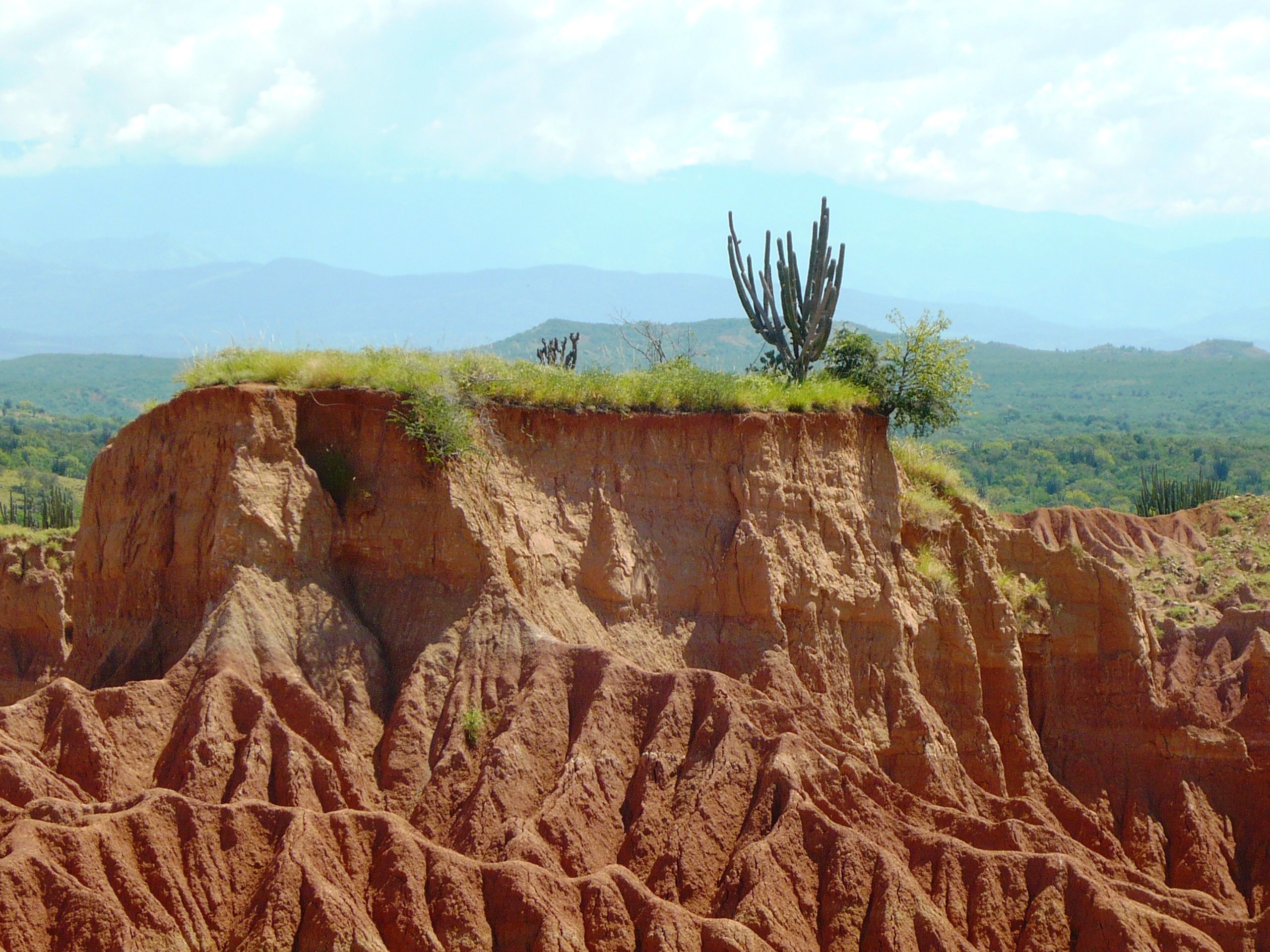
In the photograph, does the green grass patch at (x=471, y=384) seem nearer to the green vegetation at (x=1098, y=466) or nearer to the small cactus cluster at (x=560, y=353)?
the small cactus cluster at (x=560, y=353)

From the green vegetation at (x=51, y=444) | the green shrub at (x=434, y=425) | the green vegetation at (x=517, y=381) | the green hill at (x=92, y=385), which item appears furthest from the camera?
the green hill at (x=92, y=385)

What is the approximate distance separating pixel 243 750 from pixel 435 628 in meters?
3.33

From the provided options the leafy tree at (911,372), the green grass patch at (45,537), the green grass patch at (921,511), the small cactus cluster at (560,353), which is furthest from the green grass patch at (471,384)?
the green grass patch at (45,537)

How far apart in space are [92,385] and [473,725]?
167 metres

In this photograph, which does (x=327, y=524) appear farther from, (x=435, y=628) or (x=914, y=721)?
(x=914, y=721)

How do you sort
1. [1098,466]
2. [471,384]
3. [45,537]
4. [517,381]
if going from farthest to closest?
[1098,466] < [45,537] < [517,381] < [471,384]

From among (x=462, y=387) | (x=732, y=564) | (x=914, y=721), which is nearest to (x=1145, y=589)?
(x=914, y=721)

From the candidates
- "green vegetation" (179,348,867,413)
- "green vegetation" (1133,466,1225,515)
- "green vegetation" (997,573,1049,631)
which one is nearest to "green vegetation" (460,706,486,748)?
"green vegetation" (179,348,867,413)

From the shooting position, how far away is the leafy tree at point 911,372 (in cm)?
2652

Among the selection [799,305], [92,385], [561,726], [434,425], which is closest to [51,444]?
[799,305]

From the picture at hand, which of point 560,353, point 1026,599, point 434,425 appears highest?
point 560,353

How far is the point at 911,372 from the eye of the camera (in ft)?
87.2

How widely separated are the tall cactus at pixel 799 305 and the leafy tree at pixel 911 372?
548 mm

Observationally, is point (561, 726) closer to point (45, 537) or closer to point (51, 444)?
point (45, 537)
